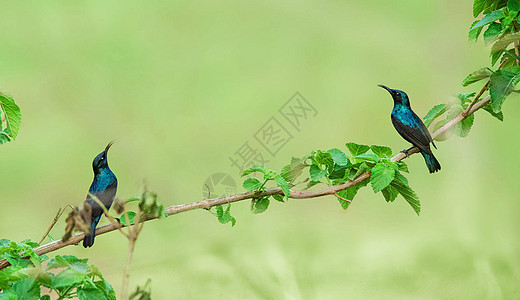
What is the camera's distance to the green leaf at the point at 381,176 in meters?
0.77

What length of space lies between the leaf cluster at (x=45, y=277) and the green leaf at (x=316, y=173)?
34 cm

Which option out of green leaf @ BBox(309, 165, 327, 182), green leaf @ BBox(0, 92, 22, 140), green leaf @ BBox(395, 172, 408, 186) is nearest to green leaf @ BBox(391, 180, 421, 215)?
green leaf @ BBox(395, 172, 408, 186)


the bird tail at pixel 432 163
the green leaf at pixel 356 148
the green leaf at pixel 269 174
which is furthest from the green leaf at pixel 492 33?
the green leaf at pixel 269 174

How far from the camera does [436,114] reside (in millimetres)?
990

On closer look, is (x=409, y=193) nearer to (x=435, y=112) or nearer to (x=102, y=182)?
(x=435, y=112)

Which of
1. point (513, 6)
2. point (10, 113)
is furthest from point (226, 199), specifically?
point (513, 6)

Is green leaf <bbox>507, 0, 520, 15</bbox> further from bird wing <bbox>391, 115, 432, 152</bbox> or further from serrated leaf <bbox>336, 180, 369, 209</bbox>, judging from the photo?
serrated leaf <bbox>336, 180, 369, 209</bbox>

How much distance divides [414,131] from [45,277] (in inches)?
26.2

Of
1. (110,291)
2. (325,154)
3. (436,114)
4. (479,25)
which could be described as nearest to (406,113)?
(436,114)

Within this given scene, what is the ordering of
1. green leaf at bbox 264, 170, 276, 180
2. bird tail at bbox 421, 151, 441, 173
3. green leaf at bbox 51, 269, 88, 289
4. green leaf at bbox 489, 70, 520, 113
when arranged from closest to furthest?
1. green leaf at bbox 51, 269, 88, 289
2. green leaf at bbox 264, 170, 276, 180
3. green leaf at bbox 489, 70, 520, 113
4. bird tail at bbox 421, 151, 441, 173

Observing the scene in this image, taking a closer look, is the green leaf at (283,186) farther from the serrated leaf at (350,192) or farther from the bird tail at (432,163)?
the bird tail at (432,163)

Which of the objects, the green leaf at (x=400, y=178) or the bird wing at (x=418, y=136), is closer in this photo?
the green leaf at (x=400, y=178)

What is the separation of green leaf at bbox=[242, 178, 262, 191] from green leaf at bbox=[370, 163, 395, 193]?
17 cm

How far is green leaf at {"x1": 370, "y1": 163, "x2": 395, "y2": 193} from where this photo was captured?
769 mm
